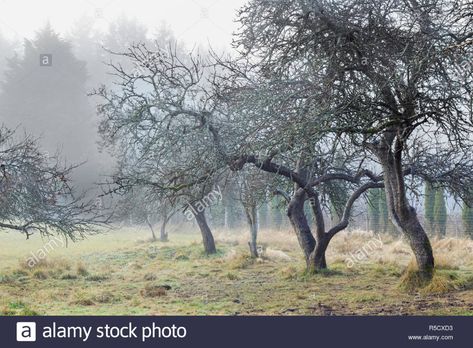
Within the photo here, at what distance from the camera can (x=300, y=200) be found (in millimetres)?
13977

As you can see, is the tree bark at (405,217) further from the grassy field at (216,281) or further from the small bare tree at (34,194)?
the small bare tree at (34,194)

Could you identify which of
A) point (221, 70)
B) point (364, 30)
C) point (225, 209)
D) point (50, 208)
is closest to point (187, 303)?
point (50, 208)

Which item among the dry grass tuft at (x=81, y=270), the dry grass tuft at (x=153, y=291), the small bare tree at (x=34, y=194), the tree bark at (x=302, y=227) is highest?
the small bare tree at (x=34, y=194)

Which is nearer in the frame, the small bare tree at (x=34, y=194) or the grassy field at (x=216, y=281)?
the grassy field at (x=216, y=281)

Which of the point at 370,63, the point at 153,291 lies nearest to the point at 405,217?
the point at 370,63

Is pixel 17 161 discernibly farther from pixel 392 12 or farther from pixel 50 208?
pixel 392 12

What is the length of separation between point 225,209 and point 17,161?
12.0m

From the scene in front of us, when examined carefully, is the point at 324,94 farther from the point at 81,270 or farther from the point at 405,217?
the point at 81,270

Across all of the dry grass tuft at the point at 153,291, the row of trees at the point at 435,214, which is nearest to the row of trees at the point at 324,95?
the dry grass tuft at the point at 153,291

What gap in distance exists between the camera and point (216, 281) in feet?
45.1

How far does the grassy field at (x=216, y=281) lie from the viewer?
378 inches

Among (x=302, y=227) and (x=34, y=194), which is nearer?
(x=34, y=194)

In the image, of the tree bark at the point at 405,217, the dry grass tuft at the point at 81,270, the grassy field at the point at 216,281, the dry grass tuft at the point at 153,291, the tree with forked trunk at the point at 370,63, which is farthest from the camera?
the dry grass tuft at the point at 81,270

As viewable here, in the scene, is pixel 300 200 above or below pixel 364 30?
below
